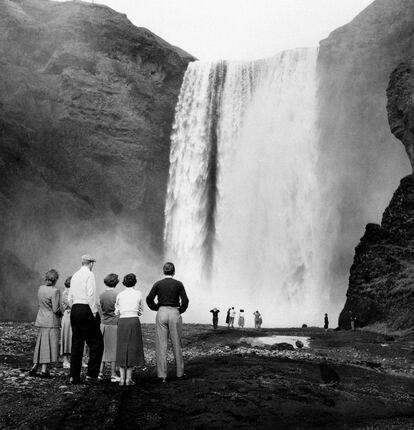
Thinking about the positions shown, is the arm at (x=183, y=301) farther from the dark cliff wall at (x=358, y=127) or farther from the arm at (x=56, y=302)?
the dark cliff wall at (x=358, y=127)

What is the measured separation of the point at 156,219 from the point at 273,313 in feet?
49.7

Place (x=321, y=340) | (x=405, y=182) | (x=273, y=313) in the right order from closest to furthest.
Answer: (x=321, y=340), (x=405, y=182), (x=273, y=313)

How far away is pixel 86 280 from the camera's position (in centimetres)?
883

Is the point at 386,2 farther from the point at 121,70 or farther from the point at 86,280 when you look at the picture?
the point at 86,280

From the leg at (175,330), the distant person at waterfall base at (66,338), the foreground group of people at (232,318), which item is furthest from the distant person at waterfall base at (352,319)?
the leg at (175,330)

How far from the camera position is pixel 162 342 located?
8.84m

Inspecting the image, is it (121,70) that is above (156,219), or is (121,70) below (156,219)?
above

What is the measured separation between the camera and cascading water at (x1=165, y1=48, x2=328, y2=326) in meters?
40.8

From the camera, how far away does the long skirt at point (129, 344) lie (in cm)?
864

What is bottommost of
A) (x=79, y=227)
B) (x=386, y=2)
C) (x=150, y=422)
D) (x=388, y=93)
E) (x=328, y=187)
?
(x=150, y=422)

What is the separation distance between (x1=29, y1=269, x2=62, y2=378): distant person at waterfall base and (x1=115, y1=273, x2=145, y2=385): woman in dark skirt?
5.20 feet

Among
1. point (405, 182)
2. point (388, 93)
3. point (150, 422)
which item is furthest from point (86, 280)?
point (388, 93)

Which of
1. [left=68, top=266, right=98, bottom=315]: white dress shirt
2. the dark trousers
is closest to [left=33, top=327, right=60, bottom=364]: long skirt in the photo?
the dark trousers

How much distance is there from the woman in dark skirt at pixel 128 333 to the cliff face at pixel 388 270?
16095 millimetres
